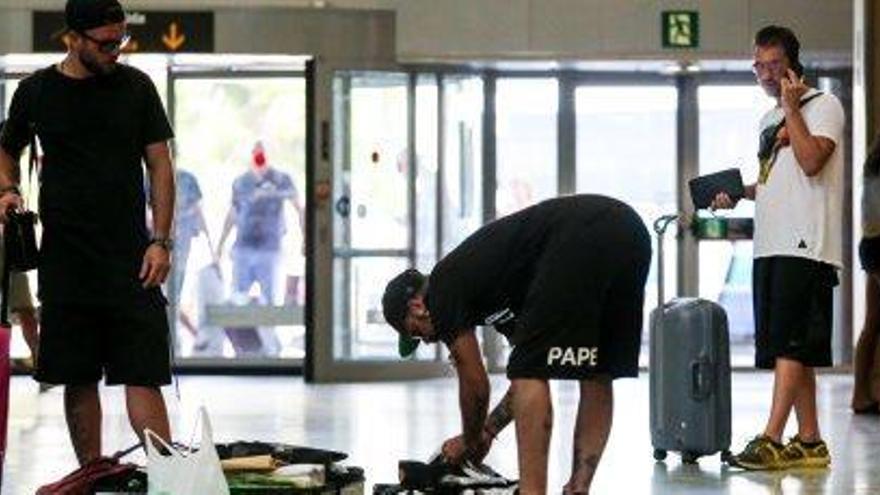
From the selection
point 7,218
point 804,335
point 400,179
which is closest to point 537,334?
point 7,218

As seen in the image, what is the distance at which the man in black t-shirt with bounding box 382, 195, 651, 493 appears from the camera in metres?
5.30

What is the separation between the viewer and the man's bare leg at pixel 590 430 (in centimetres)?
561

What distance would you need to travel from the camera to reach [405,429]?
933 cm

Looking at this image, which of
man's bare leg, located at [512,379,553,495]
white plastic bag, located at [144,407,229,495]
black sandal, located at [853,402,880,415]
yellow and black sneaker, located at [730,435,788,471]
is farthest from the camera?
black sandal, located at [853,402,880,415]

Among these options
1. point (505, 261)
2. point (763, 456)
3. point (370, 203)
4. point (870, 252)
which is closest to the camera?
point (505, 261)

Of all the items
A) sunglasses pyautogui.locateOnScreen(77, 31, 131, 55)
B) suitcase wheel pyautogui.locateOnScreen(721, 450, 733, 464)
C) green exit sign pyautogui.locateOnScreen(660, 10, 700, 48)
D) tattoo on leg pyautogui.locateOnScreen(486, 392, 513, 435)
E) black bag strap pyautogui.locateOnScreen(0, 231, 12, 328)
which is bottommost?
suitcase wheel pyautogui.locateOnScreen(721, 450, 733, 464)

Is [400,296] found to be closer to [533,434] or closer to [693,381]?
[533,434]

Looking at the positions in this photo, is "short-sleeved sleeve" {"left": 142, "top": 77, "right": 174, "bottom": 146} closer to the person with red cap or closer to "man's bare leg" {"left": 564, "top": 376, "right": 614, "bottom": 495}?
"man's bare leg" {"left": 564, "top": 376, "right": 614, "bottom": 495}

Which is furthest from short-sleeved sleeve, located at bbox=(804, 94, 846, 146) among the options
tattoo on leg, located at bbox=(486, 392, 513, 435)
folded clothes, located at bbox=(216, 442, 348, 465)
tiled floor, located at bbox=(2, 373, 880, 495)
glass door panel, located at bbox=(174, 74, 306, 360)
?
glass door panel, located at bbox=(174, 74, 306, 360)

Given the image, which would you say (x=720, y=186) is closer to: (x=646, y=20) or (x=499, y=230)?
(x=499, y=230)

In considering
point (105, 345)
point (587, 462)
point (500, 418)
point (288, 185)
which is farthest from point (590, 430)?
point (288, 185)

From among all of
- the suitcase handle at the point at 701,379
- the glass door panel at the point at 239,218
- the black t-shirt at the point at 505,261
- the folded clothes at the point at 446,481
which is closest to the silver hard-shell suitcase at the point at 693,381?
the suitcase handle at the point at 701,379

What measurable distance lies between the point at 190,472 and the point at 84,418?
119cm

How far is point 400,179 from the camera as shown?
14.6 m
